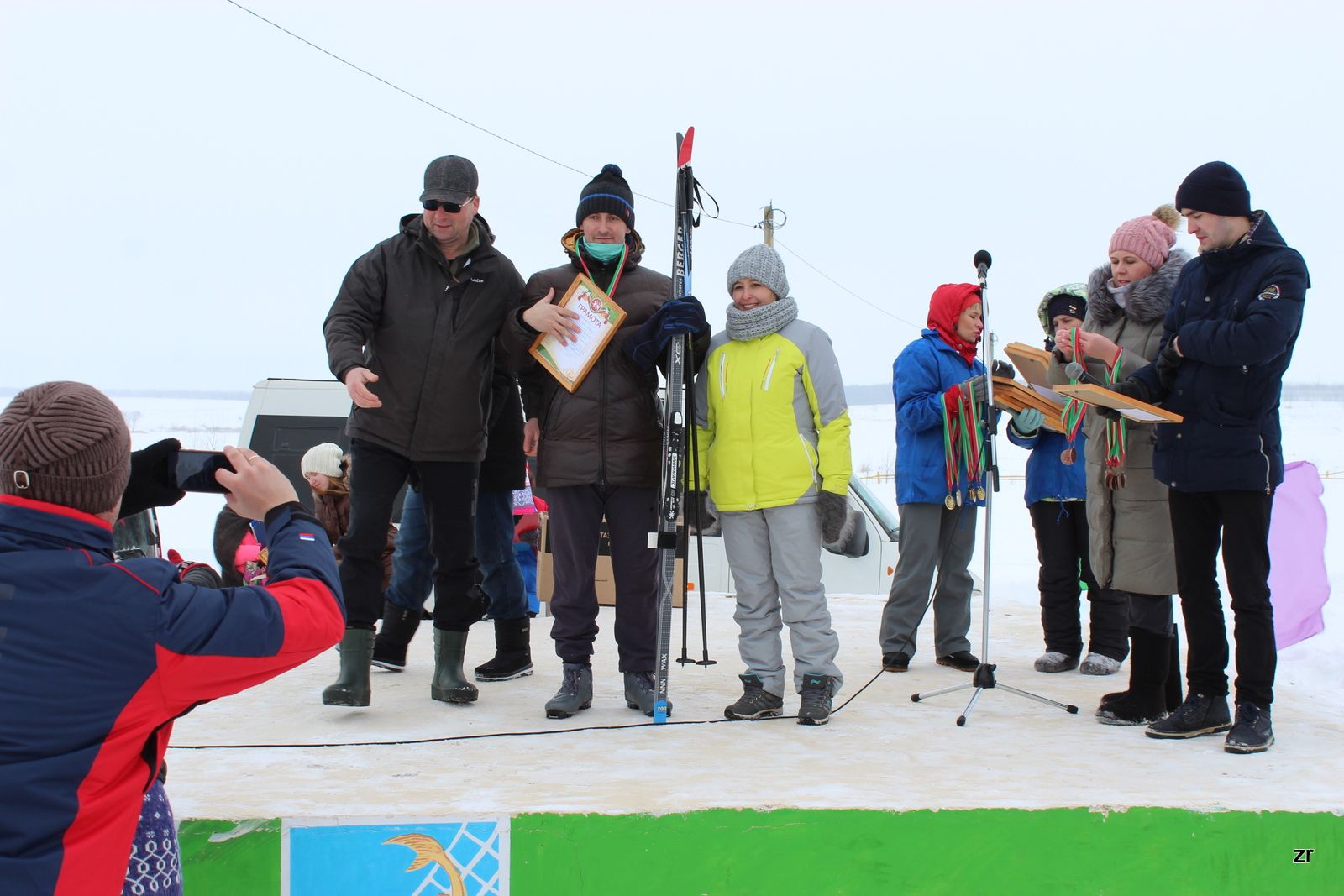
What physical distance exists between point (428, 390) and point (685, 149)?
49.7 inches

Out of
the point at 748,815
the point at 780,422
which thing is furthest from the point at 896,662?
the point at 748,815

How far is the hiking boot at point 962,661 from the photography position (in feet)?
15.7

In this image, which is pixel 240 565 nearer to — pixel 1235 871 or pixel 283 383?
pixel 283 383

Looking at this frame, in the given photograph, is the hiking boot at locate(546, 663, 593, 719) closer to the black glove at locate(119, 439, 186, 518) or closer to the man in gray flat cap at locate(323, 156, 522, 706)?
the man in gray flat cap at locate(323, 156, 522, 706)

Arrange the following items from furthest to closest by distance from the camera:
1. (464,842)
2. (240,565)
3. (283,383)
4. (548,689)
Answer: (283,383)
(240,565)
(548,689)
(464,842)

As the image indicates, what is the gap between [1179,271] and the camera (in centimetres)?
367

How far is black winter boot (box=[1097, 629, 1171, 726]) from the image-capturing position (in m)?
3.65

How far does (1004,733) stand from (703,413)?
4.91ft

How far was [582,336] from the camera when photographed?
147 inches

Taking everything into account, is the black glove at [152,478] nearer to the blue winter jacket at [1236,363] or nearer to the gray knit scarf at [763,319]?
the gray knit scarf at [763,319]

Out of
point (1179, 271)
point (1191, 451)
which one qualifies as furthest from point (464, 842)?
point (1179, 271)

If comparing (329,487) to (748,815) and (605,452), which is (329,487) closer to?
(605,452)

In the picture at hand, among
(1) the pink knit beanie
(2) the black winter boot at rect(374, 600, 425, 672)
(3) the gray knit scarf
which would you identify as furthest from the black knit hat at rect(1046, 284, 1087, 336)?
(2) the black winter boot at rect(374, 600, 425, 672)

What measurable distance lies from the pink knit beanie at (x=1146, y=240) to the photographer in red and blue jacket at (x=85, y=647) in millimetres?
3092
